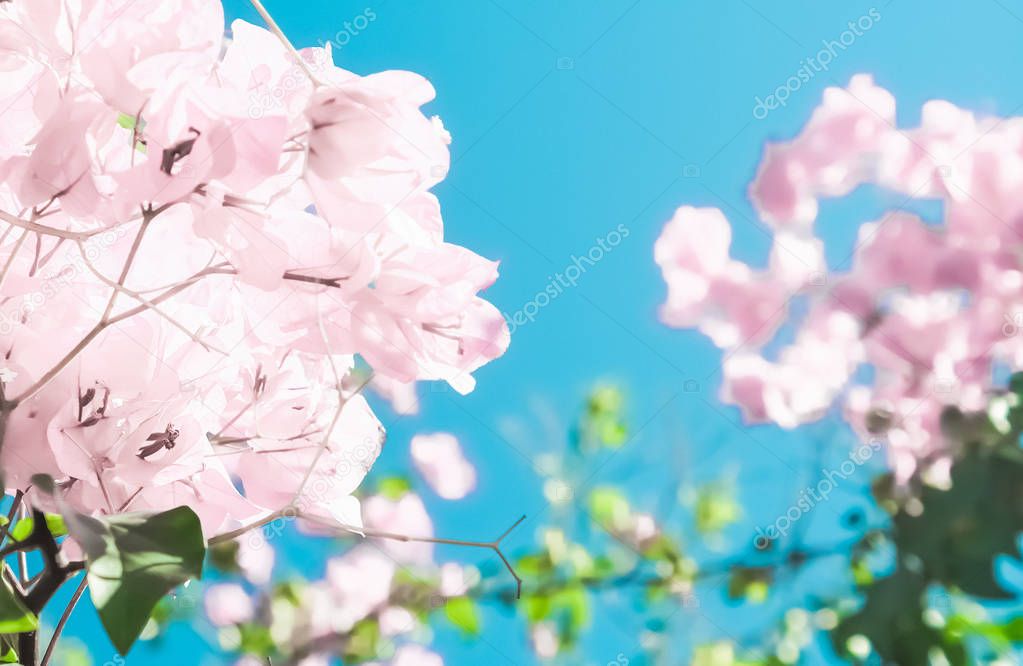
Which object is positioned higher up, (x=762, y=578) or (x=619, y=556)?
(x=762, y=578)

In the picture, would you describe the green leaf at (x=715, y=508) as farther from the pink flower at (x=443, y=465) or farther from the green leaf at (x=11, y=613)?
the green leaf at (x=11, y=613)

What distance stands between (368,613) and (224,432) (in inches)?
24.6

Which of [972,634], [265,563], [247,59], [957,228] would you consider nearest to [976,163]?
[957,228]

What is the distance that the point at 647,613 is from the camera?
0.69 meters

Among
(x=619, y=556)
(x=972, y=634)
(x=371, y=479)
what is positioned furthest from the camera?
(x=371, y=479)

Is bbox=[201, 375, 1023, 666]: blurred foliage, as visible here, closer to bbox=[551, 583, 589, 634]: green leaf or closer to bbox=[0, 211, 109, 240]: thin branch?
bbox=[551, 583, 589, 634]: green leaf

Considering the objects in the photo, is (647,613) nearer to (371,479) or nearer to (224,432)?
(371,479)

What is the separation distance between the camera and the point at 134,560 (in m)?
0.19

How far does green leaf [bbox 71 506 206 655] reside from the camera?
179 mm

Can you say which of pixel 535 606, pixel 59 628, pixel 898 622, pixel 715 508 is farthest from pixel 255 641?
pixel 59 628

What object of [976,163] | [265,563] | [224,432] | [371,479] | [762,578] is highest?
[976,163]

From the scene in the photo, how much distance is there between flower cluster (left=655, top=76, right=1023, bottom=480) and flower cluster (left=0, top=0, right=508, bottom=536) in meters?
0.45

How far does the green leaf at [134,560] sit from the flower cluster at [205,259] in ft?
0.11

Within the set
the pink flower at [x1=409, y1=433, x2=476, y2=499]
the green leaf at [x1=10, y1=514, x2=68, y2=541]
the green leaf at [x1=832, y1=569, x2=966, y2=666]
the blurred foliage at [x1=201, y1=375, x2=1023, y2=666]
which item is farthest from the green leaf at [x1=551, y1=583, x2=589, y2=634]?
the green leaf at [x1=10, y1=514, x2=68, y2=541]
